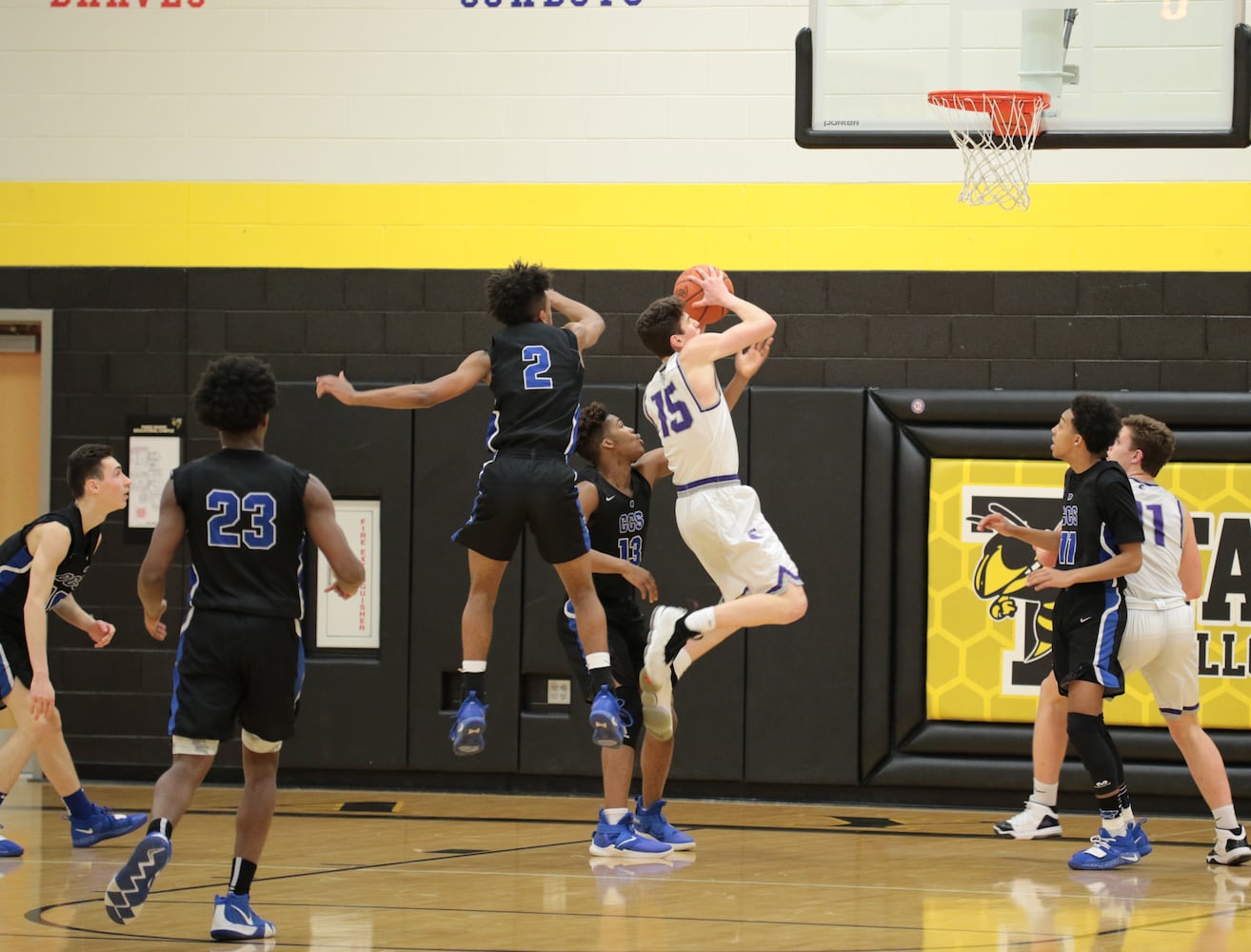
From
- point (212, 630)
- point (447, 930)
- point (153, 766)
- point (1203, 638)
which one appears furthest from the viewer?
point (153, 766)

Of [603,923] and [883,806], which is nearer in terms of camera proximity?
[603,923]

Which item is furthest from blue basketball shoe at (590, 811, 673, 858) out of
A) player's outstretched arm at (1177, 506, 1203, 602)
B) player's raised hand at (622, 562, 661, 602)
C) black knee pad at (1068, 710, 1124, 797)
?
player's outstretched arm at (1177, 506, 1203, 602)

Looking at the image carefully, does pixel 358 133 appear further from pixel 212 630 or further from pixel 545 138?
pixel 212 630

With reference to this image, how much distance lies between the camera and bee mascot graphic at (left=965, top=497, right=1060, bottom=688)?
821cm

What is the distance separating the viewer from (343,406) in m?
8.51

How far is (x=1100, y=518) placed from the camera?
21.3 feet

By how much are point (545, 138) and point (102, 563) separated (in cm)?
345

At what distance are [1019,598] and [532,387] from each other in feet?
11.3

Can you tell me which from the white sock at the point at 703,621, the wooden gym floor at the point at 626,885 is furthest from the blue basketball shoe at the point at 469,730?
the white sock at the point at 703,621

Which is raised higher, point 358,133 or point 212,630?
point 358,133

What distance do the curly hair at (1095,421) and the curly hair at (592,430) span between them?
1.98 m

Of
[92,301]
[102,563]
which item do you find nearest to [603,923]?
[102,563]

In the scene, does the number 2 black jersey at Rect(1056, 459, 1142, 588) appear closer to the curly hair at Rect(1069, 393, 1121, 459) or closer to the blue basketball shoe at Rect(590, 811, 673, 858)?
the curly hair at Rect(1069, 393, 1121, 459)

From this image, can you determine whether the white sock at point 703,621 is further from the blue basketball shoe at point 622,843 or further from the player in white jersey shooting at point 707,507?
the blue basketball shoe at point 622,843
